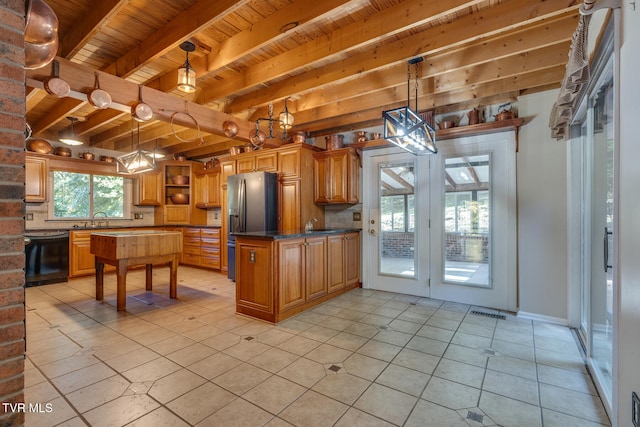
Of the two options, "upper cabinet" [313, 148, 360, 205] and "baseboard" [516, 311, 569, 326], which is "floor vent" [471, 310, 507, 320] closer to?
"baseboard" [516, 311, 569, 326]

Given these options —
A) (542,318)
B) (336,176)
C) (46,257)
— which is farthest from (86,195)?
(542,318)

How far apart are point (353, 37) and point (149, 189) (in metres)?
5.95

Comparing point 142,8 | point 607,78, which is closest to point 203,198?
point 142,8

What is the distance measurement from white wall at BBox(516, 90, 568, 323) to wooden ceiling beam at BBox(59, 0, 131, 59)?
4.07 metres

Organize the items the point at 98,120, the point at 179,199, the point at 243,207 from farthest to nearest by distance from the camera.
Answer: the point at 179,199 → the point at 243,207 → the point at 98,120

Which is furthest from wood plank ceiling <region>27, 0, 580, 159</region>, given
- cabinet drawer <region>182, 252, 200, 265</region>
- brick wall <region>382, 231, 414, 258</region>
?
cabinet drawer <region>182, 252, 200, 265</region>

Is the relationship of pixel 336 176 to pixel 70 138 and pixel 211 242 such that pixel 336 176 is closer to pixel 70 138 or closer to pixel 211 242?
pixel 211 242

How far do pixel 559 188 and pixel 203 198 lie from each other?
20.7 feet

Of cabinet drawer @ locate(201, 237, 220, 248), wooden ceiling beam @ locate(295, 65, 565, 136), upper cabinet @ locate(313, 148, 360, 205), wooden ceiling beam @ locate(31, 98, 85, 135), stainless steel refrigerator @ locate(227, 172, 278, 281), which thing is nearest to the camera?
wooden ceiling beam @ locate(295, 65, 565, 136)

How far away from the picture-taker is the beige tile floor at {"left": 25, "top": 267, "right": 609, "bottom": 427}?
174cm

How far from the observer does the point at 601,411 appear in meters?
1.78

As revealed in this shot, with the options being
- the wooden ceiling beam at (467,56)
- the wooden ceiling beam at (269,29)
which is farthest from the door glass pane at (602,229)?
the wooden ceiling beam at (269,29)

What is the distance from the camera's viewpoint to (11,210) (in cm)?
119

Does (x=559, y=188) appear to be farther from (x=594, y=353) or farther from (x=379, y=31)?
(x=379, y=31)
